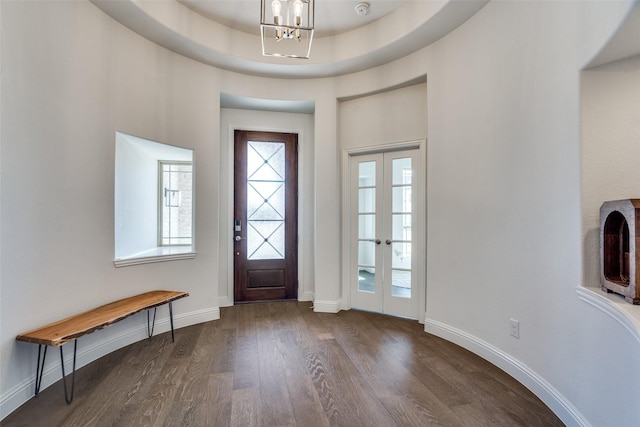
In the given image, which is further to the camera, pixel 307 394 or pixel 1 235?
pixel 307 394

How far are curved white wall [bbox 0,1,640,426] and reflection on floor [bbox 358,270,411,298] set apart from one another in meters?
0.46

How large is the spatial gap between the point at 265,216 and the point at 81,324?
249cm

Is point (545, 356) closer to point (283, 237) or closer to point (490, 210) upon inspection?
point (490, 210)

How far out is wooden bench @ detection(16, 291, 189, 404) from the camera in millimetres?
1930

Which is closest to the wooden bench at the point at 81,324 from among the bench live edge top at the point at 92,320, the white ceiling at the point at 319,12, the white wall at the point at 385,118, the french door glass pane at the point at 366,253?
the bench live edge top at the point at 92,320

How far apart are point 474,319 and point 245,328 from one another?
227 centimetres

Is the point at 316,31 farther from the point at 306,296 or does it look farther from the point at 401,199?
the point at 306,296

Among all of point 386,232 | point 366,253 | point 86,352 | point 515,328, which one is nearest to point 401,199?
point 386,232

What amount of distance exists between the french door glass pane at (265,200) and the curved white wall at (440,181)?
744mm

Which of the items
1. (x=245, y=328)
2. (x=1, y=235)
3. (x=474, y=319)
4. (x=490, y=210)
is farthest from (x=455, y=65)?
(x=1, y=235)

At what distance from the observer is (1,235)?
1845 millimetres

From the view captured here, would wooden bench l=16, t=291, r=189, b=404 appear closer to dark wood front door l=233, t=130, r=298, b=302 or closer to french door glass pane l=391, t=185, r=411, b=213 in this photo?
dark wood front door l=233, t=130, r=298, b=302

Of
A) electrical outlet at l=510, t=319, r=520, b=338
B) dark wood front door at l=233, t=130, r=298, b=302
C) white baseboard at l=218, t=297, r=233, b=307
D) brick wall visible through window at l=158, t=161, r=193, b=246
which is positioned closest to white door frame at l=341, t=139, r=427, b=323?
dark wood front door at l=233, t=130, r=298, b=302

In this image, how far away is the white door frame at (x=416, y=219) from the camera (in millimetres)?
3467
